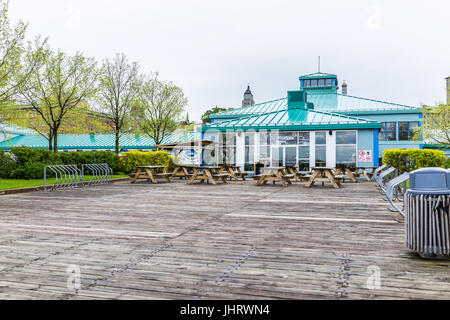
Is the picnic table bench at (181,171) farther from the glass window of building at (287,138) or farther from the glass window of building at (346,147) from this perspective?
the glass window of building at (346,147)

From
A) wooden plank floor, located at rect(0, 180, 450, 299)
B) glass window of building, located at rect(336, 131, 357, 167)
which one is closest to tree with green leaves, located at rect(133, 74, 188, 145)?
glass window of building, located at rect(336, 131, 357, 167)

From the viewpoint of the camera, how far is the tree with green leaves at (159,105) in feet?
99.6

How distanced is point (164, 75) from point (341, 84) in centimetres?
3485

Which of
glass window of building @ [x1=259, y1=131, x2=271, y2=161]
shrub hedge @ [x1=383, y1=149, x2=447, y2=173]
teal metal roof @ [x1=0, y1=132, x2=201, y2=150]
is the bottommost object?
shrub hedge @ [x1=383, y1=149, x2=447, y2=173]

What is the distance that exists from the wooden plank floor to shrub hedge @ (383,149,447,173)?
8650 mm

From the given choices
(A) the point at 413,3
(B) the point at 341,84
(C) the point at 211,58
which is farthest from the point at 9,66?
(B) the point at 341,84

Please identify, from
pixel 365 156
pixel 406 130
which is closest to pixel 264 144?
pixel 365 156

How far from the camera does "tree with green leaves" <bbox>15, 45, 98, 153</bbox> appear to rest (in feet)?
65.1

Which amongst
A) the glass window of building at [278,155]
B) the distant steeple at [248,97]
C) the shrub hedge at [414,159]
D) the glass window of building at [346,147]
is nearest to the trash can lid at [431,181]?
the shrub hedge at [414,159]

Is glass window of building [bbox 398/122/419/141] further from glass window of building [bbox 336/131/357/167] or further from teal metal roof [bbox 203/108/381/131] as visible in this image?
glass window of building [bbox 336/131/357/167]

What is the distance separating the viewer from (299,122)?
68.5ft

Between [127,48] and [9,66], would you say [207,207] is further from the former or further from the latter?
[127,48]

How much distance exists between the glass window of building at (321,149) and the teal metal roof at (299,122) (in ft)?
1.61

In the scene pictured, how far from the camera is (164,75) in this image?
103 ft
